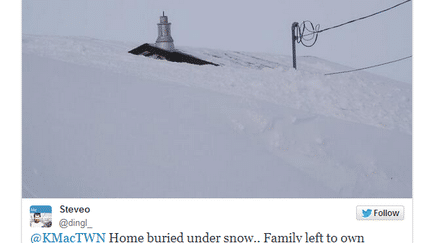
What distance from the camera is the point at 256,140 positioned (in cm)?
414

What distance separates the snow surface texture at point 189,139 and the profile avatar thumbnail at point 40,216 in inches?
10.8

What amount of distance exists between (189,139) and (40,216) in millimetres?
1365

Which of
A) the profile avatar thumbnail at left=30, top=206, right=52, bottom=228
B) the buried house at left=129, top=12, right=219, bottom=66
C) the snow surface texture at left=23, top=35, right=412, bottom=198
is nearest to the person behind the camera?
the profile avatar thumbnail at left=30, top=206, right=52, bottom=228

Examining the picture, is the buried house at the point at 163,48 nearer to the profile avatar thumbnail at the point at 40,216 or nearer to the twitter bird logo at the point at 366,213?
the profile avatar thumbnail at the point at 40,216

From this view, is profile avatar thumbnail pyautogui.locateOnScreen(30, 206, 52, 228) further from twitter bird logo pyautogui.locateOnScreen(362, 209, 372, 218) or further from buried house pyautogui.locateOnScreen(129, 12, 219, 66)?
buried house pyautogui.locateOnScreen(129, 12, 219, 66)

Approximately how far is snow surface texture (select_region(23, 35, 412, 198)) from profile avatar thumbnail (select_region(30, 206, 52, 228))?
Result: 27 centimetres

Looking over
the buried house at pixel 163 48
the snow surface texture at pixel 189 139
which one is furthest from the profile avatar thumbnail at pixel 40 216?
the buried house at pixel 163 48

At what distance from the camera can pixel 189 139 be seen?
402cm

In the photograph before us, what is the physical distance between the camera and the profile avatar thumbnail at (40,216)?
3297 millimetres

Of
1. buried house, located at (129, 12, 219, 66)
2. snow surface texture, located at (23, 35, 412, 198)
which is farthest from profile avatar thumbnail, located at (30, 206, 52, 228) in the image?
buried house, located at (129, 12, 219, 66)

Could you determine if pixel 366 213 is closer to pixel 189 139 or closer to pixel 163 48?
pixel 189 139

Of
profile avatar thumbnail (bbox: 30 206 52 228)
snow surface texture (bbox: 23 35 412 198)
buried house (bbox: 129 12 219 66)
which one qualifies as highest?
buried house (bbox: 129 12 219 66)

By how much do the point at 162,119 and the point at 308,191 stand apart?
144cm

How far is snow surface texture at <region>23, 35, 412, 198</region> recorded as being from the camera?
376 centimetres
